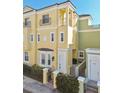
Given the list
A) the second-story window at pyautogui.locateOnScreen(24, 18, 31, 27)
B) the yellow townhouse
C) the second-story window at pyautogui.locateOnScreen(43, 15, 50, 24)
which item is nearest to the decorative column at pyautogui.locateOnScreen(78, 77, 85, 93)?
the yellow townhouse

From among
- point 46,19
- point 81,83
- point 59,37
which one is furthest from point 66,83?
point 46,19

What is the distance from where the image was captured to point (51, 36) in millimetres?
1557

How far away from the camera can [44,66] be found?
1.52m

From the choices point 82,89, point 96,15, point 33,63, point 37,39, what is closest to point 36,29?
point 37,39

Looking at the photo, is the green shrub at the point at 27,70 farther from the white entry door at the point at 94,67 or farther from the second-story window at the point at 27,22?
the white entry door at the point at 94,67

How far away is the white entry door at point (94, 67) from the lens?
126cm

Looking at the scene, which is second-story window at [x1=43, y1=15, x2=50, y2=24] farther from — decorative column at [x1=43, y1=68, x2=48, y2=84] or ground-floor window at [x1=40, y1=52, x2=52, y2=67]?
decorative column at [x1=43, y1=68, x2=48, y2=84]

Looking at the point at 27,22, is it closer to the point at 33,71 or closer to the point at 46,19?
the point at 46,19

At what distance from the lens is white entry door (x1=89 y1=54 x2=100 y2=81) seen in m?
1.26

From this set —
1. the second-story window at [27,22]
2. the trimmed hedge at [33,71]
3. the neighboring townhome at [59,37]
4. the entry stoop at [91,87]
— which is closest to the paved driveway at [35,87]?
the trimmed hedge at [33,71]

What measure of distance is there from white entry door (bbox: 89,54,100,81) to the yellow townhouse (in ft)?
0.63

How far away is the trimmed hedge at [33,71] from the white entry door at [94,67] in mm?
587

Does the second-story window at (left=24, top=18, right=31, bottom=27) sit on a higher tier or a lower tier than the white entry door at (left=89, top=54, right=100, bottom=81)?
higher
